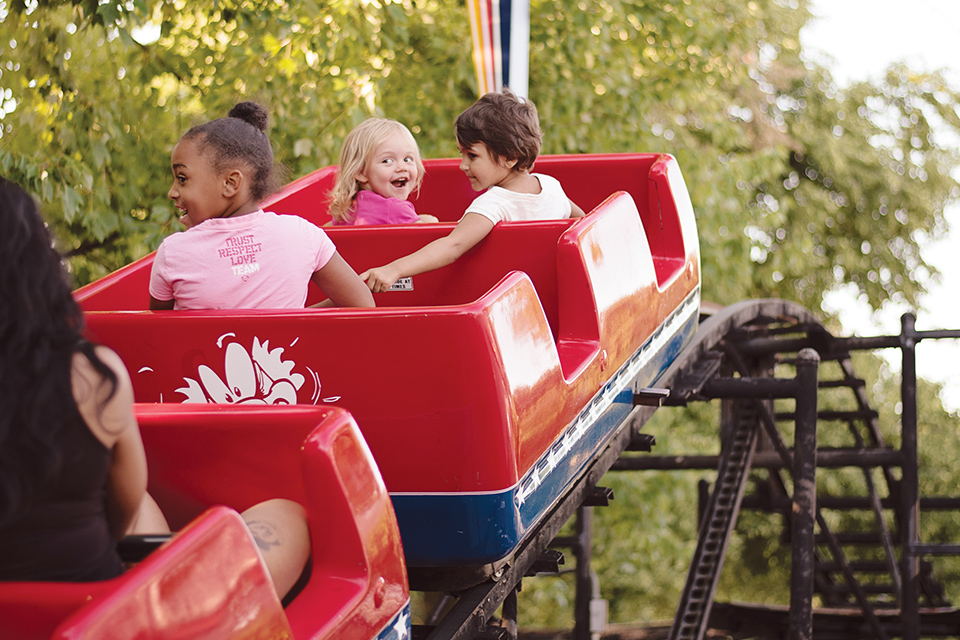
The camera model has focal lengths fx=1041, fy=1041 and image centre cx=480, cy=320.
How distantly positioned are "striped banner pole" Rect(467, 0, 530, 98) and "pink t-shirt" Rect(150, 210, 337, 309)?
2336mm

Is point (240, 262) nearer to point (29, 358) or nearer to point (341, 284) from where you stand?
point (341, 284)

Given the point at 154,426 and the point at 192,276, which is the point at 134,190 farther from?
the point at 154,426

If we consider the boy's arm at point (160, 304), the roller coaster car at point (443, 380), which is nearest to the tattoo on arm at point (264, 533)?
the roller coaster car at point (443, 380)

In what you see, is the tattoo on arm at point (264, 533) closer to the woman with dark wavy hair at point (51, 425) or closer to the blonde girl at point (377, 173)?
the woman with dark wavy hair at point (51, 425)

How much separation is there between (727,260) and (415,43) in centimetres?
324

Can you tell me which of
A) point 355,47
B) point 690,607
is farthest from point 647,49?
point 690,607

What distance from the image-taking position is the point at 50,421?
127 cm

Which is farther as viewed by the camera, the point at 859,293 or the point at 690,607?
the point at 859,293

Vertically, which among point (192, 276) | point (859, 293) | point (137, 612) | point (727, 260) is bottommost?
point (859, 293)

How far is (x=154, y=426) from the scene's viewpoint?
1.74 meters

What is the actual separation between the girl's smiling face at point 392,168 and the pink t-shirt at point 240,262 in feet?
3.54

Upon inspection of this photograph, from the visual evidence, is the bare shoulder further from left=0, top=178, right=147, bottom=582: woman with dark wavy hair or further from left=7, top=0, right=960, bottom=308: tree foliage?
left=7, top=0, right=960, bottom=308: tree foliage

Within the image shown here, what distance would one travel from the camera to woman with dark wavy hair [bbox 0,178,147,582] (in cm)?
126

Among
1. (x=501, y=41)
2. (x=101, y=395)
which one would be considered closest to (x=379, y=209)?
(x=501, y=41)
